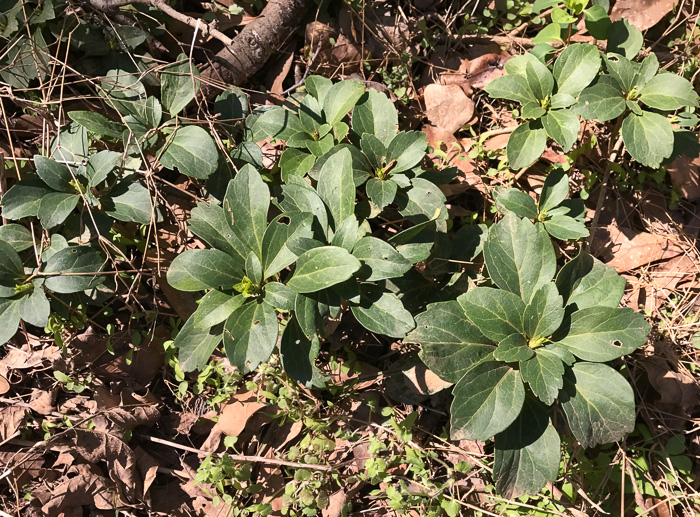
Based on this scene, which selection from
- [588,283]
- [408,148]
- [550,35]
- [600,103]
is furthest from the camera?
[550,35]

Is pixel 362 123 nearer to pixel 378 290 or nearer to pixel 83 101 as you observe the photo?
pixel 378 290

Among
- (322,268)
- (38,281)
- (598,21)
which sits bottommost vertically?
(38,281)

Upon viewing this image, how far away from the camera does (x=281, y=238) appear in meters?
1.93

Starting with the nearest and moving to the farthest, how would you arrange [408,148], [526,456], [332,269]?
1. [332,269]
2. [526,456]
3. [408,148]

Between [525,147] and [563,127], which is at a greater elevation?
[563,127]

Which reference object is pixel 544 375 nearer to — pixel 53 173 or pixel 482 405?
pixel 482 405

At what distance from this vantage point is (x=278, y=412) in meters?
2.55

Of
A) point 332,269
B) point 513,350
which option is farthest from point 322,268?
point 513,350

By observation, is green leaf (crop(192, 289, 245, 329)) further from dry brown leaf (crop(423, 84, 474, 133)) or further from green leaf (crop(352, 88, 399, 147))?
dry brown leaf (crop(423, 84, 474, 133))

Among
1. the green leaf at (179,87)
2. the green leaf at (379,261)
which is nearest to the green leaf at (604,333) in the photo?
the green leaf at (379,261)

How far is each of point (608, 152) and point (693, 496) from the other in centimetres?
174

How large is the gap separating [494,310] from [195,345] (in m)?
1.17

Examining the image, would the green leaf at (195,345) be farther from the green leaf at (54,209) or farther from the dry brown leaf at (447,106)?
the dry brown leaf at (447,106)

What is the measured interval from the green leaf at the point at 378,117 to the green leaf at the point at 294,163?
10.0 inches
